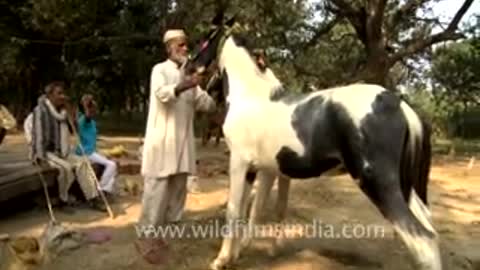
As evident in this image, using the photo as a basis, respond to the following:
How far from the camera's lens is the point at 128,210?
796 centimetres

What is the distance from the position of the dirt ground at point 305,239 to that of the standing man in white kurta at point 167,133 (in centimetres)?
39

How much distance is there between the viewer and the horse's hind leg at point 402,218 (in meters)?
4.41

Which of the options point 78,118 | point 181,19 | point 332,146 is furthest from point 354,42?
point 332,146

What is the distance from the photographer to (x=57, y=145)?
8.03 metres

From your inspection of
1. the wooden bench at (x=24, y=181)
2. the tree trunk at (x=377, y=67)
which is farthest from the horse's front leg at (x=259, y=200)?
the tree trunk at (x=377, y=67)

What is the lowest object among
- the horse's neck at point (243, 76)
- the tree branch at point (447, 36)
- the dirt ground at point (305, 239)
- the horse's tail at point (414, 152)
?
the dirt ground at point (305, 239)

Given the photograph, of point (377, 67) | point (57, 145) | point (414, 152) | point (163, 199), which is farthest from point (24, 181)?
point (377, 67)

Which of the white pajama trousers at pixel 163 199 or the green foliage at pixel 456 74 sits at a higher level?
the green foliage at pixel 456 74

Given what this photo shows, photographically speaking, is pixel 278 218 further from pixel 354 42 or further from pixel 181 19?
pixel 354 42

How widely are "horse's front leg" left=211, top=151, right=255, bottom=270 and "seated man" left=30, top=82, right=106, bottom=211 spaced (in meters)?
3.04

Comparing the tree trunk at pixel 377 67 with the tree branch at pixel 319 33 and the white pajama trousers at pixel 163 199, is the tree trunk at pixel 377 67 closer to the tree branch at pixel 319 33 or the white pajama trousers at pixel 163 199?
the tree branch at pixel 319 33

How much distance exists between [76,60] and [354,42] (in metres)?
11.1

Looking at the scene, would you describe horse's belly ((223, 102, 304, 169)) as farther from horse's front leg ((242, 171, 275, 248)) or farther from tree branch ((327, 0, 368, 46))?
tree branch ((327, 0, 368, 46))

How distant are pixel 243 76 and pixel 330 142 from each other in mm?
1083
